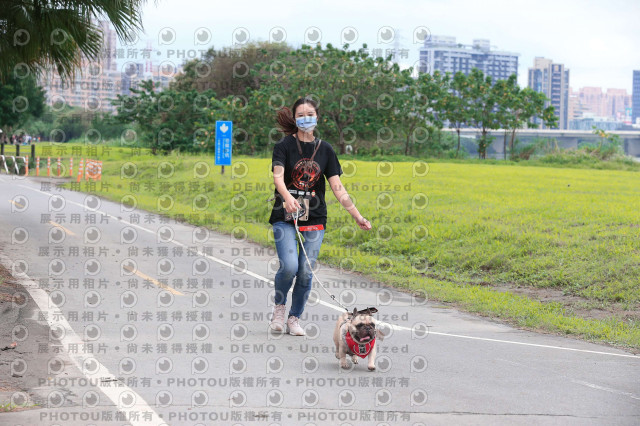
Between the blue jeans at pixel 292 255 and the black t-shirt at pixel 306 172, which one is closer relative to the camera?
the black t-shirt at pixel 306 172

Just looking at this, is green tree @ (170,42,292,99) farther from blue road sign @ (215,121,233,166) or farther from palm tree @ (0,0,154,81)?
palm tree @ (0,0,154,81)

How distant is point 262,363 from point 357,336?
3.23ft

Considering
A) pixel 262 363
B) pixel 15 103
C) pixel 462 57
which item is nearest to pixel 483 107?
pixel 15 103

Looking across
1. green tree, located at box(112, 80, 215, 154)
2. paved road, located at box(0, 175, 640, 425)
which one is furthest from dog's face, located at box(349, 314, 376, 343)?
green tree, located at box(112, 80, 215, 154)

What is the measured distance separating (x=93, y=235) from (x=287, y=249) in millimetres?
10328

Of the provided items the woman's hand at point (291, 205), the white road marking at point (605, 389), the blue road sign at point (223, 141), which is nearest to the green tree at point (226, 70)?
the blue road sign at point (223, 141)

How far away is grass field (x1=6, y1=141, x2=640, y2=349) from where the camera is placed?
11.1 metres

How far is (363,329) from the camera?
6.48 m

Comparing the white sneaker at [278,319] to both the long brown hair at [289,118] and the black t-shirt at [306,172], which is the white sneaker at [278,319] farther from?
the long brown hair at [289,118]

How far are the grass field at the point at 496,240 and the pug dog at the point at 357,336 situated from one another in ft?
11.7

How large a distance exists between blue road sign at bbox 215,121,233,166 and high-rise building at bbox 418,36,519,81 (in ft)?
97.2

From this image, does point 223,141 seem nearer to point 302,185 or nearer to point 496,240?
point 496,240

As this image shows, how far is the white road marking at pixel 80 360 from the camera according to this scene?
5511 millimetres

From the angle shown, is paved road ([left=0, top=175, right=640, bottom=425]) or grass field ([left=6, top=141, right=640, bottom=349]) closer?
paved road ([left=0, top=175, right=640, bottom=425])
